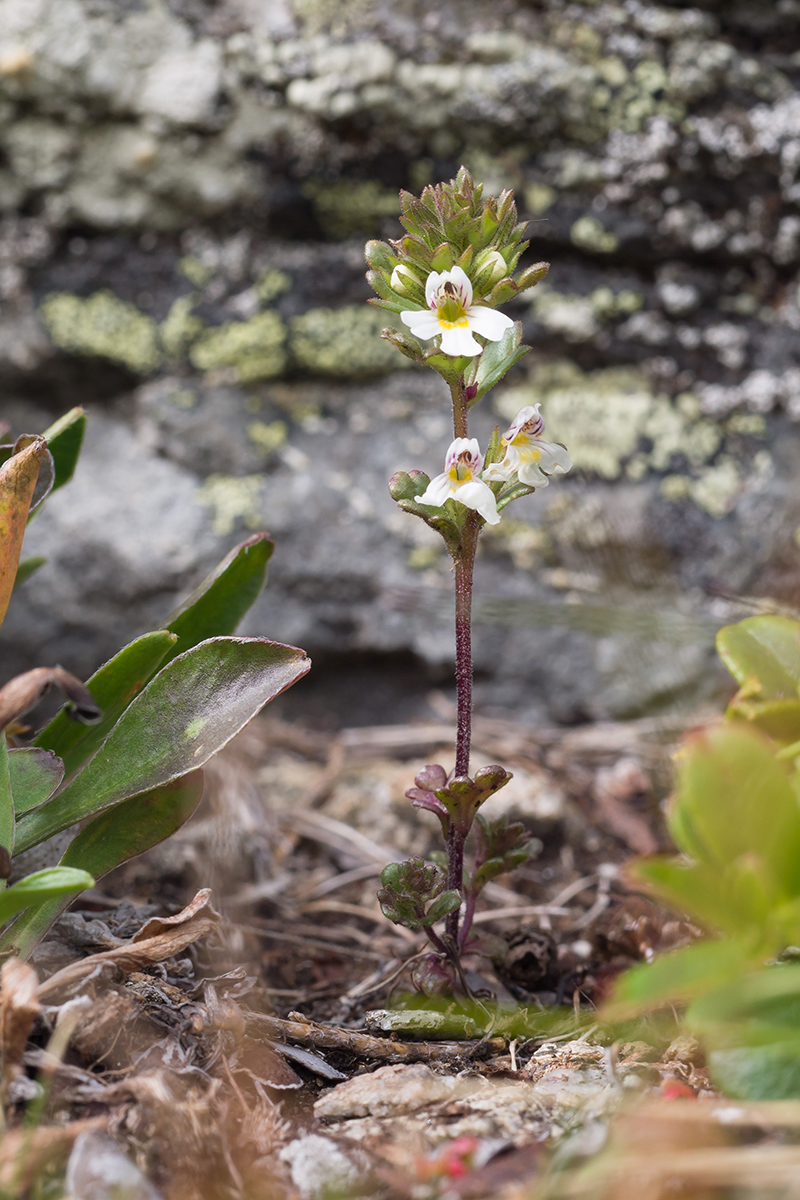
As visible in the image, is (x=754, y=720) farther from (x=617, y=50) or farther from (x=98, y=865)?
(x=617, y=50)

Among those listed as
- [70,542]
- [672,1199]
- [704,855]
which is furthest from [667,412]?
[672,1199]

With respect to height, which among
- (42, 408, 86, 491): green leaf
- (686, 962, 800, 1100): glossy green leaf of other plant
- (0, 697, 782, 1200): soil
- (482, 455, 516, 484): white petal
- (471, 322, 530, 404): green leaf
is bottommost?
(0, 697, 782, 1200): soil

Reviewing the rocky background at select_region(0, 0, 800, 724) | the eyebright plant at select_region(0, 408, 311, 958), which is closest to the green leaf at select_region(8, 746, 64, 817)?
the eyebright plant at select_region(0, 408, 311, 958)

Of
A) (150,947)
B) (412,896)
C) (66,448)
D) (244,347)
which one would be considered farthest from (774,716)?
(244,347)

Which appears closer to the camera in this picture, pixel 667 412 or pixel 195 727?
pixel 195 727

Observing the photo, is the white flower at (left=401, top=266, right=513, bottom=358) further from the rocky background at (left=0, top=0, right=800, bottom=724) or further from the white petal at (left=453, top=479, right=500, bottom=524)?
the rocky background at (left=0, top=0, right=800, bottom=724)

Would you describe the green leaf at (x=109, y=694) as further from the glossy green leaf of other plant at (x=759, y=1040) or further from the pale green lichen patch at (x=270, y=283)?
the pale green lichen patch at (x=270, y=283)
